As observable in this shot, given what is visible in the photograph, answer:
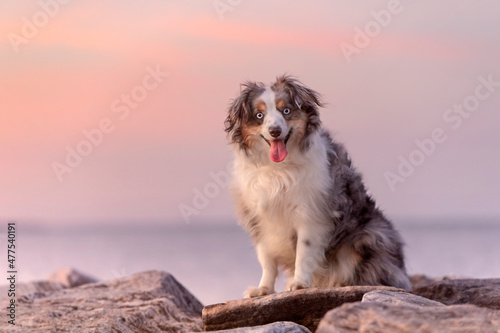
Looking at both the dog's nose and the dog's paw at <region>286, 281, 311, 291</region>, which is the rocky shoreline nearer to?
the dog's paw at <region>286, 281, 311, 291</region>

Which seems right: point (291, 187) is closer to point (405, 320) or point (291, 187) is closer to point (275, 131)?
point (275, 131)

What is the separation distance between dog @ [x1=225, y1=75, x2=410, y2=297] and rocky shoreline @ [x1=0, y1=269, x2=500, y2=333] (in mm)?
679

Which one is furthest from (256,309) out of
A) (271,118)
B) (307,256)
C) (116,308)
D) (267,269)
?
(116,308)

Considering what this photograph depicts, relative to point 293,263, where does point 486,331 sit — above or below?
below

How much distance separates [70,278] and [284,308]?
19.7 ft

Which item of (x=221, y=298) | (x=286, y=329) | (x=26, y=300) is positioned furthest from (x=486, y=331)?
(x=221, y=298)

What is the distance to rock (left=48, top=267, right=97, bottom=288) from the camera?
34.3ft

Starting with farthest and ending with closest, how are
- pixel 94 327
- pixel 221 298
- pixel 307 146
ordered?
pixel 221 298, pixel 307 146, pixel 94 327

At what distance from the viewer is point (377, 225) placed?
6.55m

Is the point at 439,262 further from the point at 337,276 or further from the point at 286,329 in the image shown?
the point at 286,329

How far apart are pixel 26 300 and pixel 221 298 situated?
18.7ft

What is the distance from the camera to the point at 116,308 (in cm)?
648

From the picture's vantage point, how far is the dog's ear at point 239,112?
6.04 meters

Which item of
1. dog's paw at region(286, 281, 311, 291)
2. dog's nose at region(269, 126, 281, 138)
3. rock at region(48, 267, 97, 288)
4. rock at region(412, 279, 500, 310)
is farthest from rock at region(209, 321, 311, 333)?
rock at region(48, 267, 97, 288)
